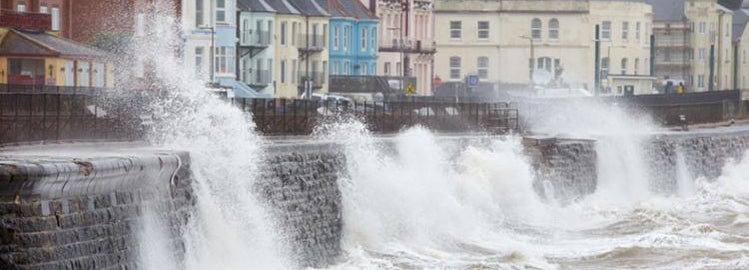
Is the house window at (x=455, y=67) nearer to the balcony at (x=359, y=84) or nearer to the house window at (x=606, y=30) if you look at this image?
the house window at (x=606, y=30)

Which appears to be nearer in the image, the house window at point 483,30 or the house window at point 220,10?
the house window at point 220,10

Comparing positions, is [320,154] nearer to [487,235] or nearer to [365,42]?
[487,235]

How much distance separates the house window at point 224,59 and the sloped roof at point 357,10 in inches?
725

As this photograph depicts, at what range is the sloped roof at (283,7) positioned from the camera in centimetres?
7734

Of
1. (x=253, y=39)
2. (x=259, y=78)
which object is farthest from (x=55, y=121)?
(x=259, y=78)

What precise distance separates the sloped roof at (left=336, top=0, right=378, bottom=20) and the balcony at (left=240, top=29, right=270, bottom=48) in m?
12.8

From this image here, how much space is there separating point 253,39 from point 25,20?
2279 cm

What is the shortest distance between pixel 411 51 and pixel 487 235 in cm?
5565

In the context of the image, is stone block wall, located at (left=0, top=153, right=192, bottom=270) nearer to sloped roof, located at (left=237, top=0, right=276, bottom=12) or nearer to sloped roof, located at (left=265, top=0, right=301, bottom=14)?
sloped roof, located at (left=237, top=0, right=276, bottom=12)

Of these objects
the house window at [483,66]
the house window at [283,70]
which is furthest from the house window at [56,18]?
the house window at [483,66]

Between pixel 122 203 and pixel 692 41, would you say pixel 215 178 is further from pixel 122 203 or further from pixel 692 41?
pixel 692 41

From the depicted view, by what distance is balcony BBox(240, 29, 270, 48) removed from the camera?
245 feet

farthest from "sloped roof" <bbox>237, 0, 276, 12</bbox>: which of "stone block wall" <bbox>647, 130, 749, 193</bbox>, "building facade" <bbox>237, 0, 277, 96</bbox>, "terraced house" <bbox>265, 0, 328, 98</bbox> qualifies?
"stone block wall" <bbox>647, 130, 749, 193</bbox>

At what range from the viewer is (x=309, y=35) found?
8150 cm
